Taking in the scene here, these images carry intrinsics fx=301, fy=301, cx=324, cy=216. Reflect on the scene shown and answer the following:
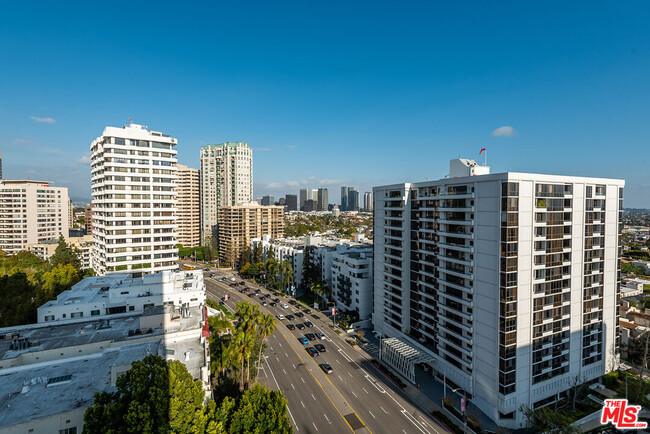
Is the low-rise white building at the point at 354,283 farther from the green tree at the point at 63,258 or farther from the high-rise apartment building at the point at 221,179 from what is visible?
the high-rise apartment building at the point at 221,179

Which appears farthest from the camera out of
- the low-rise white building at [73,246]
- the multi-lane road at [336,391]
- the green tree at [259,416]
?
the low-rise white building at [73,246]

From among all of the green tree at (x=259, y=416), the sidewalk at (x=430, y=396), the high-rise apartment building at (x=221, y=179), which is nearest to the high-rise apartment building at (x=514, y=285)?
the sidewalk at (x=430, y=396)

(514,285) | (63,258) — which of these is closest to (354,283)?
(514,285)

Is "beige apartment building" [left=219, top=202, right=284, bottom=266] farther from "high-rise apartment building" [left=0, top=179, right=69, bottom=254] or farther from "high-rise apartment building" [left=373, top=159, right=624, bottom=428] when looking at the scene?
"high-rise apartment building" [left=373, top=159, right=624, bottom=428]

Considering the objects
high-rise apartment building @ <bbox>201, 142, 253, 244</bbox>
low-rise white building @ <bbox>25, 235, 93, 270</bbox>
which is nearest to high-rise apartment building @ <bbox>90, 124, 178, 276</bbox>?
low-rise white building @ <bbox>25, 235, 93, 270</bbox>

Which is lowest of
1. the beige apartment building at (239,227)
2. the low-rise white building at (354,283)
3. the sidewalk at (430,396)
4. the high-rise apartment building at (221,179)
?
the sidewalk at (430,396)

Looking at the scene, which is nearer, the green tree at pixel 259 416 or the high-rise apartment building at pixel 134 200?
the green tree at pixel 259 416
